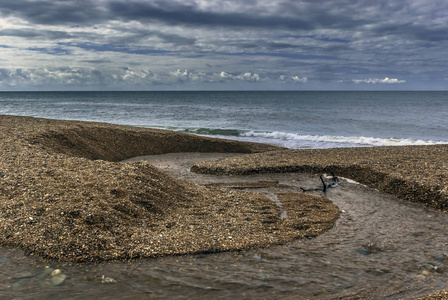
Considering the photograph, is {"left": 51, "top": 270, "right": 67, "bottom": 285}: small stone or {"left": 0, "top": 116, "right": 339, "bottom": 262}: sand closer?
{"left": 51, "top": 270, "right": 67, "bottom": 285}: small stone

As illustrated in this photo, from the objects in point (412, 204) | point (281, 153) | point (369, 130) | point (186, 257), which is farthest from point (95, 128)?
point (369, 130)

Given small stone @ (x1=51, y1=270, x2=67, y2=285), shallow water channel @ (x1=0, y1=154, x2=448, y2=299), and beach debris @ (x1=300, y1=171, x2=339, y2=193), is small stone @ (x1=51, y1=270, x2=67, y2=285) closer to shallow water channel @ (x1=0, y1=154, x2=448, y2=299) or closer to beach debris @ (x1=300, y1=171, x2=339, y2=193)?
shallow water channel @ (x1=0, y1=154, x2=448, y2=299)

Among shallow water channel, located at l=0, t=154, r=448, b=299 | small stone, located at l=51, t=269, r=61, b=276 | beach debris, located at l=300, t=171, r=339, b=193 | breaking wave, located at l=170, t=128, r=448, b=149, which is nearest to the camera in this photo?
shallow water channel, located at l=0, t=154, r=448, b=299

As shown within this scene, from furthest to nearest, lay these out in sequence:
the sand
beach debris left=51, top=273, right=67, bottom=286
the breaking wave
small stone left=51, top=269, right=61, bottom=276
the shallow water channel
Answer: the breaking wave → the sand → small stone left=51, top=269, right=61, bottom=276 → beach debris left=51, top=273, right=67, bottom=286 → the shallow water channel

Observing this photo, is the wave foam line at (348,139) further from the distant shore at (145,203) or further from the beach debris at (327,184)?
the beach debris at (327,184)

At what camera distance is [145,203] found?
704 centimetres

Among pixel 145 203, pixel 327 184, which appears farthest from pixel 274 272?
pixel 327 184

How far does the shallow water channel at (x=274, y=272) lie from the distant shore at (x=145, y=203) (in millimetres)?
315

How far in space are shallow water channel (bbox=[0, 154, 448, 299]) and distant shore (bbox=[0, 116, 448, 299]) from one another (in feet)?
1.03

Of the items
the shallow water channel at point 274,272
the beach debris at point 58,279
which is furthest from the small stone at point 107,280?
the beach debris at point 58,279

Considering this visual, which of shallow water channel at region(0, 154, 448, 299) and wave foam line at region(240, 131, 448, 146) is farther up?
wave foam line at region(240, 131, 448, 146)

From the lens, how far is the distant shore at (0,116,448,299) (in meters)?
5.38

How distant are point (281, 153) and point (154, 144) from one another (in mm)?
6637

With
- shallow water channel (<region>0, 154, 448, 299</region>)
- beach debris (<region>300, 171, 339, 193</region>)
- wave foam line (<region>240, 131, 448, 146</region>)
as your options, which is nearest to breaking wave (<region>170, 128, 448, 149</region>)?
wave foam line (<region>240, 131, 448, 146</region>)
